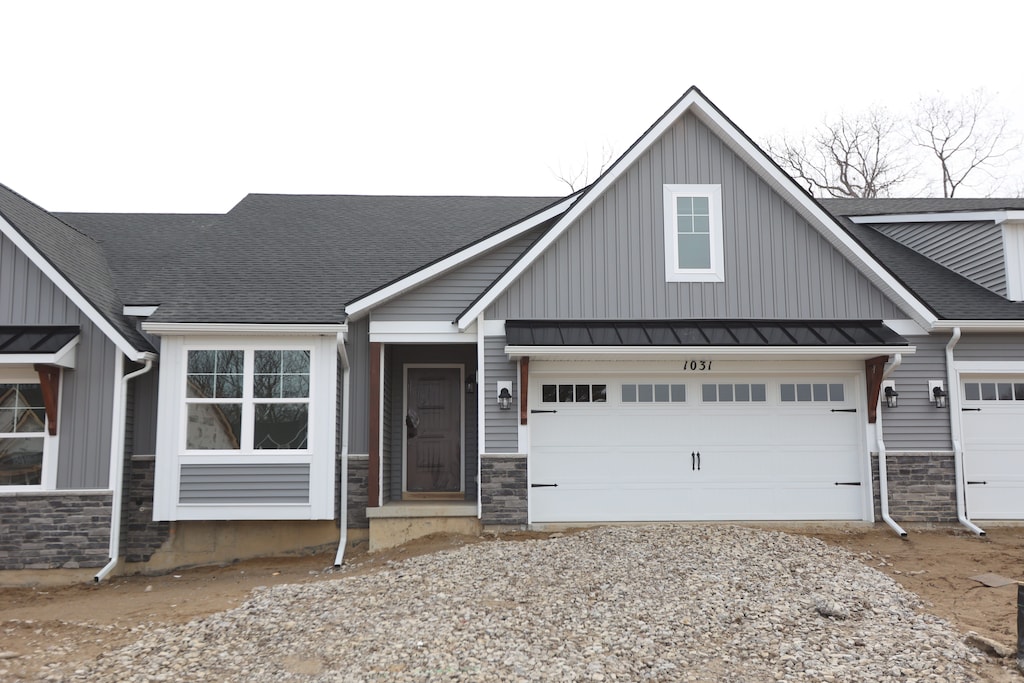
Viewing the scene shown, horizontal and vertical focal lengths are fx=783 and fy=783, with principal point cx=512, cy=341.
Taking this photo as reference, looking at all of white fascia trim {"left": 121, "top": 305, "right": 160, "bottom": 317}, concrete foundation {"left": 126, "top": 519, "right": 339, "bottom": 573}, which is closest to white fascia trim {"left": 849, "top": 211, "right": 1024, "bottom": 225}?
concrete foundation {"left": 126, "top": 519, "right": 339, "bottom": 573}

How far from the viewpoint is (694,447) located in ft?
35.3

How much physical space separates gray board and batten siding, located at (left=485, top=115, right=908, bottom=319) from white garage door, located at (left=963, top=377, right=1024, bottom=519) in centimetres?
172

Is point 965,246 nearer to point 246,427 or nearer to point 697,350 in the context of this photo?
point 697,350

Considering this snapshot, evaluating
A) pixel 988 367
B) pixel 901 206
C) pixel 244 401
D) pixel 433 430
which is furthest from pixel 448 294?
pixel 901 206

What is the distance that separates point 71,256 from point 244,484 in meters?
4.24

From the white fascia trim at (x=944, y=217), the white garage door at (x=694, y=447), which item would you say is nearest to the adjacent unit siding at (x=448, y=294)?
the white garage door at (x=694, y=447)

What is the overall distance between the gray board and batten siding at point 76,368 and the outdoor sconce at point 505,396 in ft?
16.8

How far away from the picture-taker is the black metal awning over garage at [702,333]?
33.2ft

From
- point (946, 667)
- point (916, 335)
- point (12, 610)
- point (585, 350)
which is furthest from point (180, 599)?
point (916, 335)

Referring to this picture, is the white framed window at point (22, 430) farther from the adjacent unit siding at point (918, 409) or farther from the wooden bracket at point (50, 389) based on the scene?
the adjacent unit siding at point (918, 409)

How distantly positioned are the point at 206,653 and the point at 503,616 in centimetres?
244

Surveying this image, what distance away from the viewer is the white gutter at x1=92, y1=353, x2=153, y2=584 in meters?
10.2

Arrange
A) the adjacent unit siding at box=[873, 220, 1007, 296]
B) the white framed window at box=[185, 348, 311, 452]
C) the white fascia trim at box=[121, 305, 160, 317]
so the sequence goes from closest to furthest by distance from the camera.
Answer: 1. the white framed window at box=[185, 348, 311, 452]
2. the white fascia trim at box=[121, 305, 160, 317]
3. the adjacent unit siding at box=[873, 220, 1007, 296]

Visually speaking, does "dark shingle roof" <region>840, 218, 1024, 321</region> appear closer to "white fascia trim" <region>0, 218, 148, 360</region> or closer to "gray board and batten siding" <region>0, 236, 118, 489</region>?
"white fascia trim" <region>0, 218, 148, 360</region>
